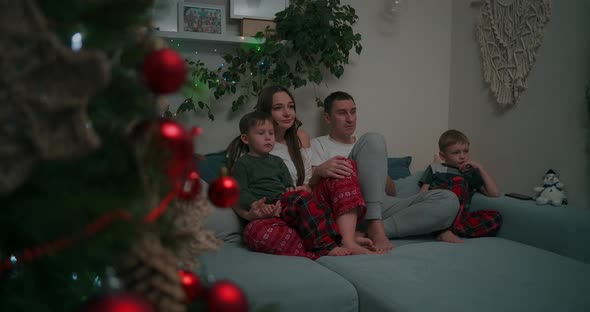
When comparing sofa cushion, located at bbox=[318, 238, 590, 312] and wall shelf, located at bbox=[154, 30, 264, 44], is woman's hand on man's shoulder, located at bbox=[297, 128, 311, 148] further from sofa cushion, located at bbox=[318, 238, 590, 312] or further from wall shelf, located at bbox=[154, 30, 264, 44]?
sofa cushion, located at bbox=[318, 238, 590, 312]

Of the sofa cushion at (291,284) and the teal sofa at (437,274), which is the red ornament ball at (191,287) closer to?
the teal sofa at (437,274)

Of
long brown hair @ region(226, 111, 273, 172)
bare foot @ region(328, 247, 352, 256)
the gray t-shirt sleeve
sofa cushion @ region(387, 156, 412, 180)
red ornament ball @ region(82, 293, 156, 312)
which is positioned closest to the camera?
red ornament ball @ region(82, 293, 156, 312)

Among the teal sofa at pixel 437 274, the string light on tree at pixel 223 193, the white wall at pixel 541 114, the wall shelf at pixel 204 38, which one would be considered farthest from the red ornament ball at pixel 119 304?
the white wall at pixel 541 114

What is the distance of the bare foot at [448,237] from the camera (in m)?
1.83

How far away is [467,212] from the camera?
2.05 metres

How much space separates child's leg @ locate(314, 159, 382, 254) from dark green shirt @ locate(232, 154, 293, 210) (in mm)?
274

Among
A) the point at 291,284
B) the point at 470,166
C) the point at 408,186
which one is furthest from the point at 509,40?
the point at 291,284

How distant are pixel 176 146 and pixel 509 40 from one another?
8.67 ft

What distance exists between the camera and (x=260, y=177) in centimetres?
200

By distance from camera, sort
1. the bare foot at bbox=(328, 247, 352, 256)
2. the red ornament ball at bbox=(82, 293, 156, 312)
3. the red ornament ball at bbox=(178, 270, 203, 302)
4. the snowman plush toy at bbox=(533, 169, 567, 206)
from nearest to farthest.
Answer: the red ornament ball at bbox=(82, 293, 156, 312) → the red ornament ball at bbox=(178, 270, 203, 302) → the bare foot at bbox=(328, 247, 352, 256) → the snowman plush toy at bbox=(533, 169, 567, 206)

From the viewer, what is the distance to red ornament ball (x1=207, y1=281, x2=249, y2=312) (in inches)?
17.1

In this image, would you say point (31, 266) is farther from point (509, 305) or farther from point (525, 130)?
point (525, 130)

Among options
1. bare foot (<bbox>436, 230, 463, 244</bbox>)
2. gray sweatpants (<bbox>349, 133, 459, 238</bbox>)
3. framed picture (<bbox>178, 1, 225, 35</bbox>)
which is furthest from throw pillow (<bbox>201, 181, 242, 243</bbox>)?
framed picture (<bbox>178, 1, 225, 35</bbox>)

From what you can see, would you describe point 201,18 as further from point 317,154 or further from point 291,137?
point 317,154
